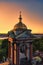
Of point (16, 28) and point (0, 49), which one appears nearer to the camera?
point (16, 28)

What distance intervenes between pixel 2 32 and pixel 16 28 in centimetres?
127

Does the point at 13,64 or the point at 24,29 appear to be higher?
the point at 24,29

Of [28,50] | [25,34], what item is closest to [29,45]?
[28,50]

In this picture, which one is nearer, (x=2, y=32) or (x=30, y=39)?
(x=30, y=39)

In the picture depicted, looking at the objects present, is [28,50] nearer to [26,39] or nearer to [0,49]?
[26,39]

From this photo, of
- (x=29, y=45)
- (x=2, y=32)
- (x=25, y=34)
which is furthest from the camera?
(x=2, y=32)

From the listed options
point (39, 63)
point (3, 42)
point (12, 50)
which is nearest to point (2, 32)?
point (3, 42)

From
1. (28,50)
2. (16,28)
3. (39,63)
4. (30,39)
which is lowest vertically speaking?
(39,63)

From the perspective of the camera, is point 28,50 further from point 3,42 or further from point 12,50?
point 3,42

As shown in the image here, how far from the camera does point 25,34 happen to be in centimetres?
368

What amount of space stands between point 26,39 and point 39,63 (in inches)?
26.1

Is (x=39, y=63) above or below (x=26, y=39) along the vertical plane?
below

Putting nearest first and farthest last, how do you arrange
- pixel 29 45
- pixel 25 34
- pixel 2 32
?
pixel 25 34 → pixel 29 45 → pixel 2 32

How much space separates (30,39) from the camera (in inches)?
148
